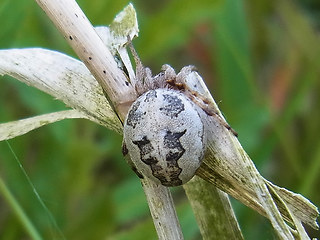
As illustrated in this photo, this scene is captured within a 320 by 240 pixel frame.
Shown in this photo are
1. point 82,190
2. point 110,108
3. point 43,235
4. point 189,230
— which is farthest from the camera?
point 82,190

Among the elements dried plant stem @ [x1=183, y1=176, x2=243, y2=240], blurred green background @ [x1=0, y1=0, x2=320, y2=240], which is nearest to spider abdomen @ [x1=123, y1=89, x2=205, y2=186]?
dried plant stem @ [x1=183, y1=176, x2=243, y2=240]

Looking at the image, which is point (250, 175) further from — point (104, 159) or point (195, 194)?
point (104, 159)

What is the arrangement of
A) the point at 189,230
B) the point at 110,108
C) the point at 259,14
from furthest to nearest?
the point at 259,14
the point at 189,230
the point at 110,108

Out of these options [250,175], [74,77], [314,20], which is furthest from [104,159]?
[250,175]

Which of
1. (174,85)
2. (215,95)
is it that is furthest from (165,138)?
(215,95)

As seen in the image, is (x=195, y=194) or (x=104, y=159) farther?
(x=104, y=159)

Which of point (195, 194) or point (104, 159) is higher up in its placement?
point (104, 159)

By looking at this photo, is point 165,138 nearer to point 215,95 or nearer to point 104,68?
point 104,68

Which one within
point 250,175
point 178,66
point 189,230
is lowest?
point 189,230
